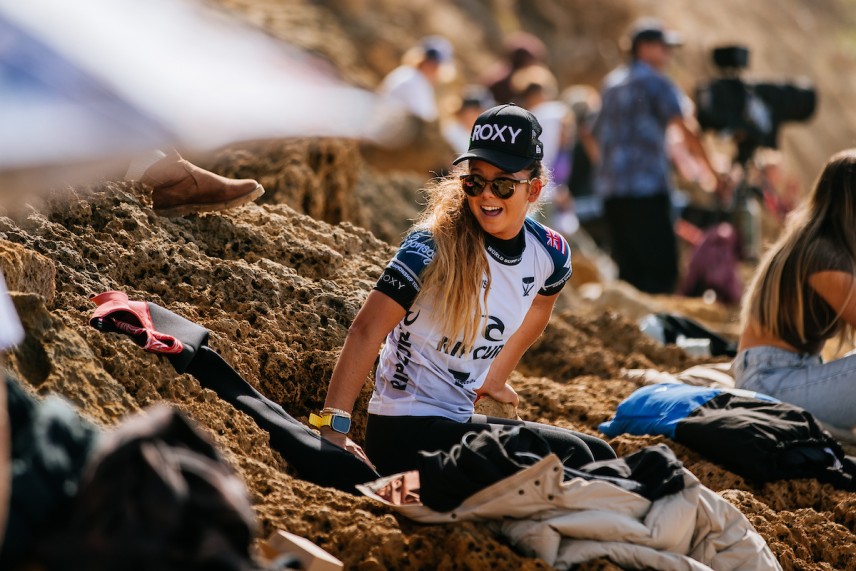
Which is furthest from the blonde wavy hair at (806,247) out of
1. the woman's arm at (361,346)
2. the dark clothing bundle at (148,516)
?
the dark clothing bundle at (148,516)

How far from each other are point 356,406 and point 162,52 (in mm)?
2944

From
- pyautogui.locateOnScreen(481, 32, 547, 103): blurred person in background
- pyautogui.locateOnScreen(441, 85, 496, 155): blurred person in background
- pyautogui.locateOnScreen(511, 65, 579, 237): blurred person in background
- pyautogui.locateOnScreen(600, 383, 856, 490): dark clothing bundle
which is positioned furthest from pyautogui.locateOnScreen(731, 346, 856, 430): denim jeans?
pyautogui.locateOnScreen(481, 32, 547, 103): blurred person in background

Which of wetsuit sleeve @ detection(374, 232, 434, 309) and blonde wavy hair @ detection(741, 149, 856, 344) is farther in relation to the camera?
blonde wavy hair @ detection(741, 149, 856, 344)

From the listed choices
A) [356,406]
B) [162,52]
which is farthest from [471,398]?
[162,52]

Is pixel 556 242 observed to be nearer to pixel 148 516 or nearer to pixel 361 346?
pixel 361 346

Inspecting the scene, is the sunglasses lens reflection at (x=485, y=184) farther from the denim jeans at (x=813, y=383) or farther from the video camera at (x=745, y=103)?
the video camera at (x=745, y=103)

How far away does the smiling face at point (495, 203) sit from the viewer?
14.3 feet

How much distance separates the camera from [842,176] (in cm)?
Answer: 577

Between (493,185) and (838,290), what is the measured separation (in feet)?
6.96

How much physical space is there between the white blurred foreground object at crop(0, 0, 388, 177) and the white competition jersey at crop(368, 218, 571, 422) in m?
1.59

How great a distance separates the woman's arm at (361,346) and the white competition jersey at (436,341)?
0.16 feet

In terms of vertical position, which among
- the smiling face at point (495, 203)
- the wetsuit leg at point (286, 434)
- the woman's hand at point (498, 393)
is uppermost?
the smiling face at point (495, 203)

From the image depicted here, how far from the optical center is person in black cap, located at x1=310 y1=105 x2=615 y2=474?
4219 mm

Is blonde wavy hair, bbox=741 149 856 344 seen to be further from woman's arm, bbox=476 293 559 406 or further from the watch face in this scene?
the watch face
